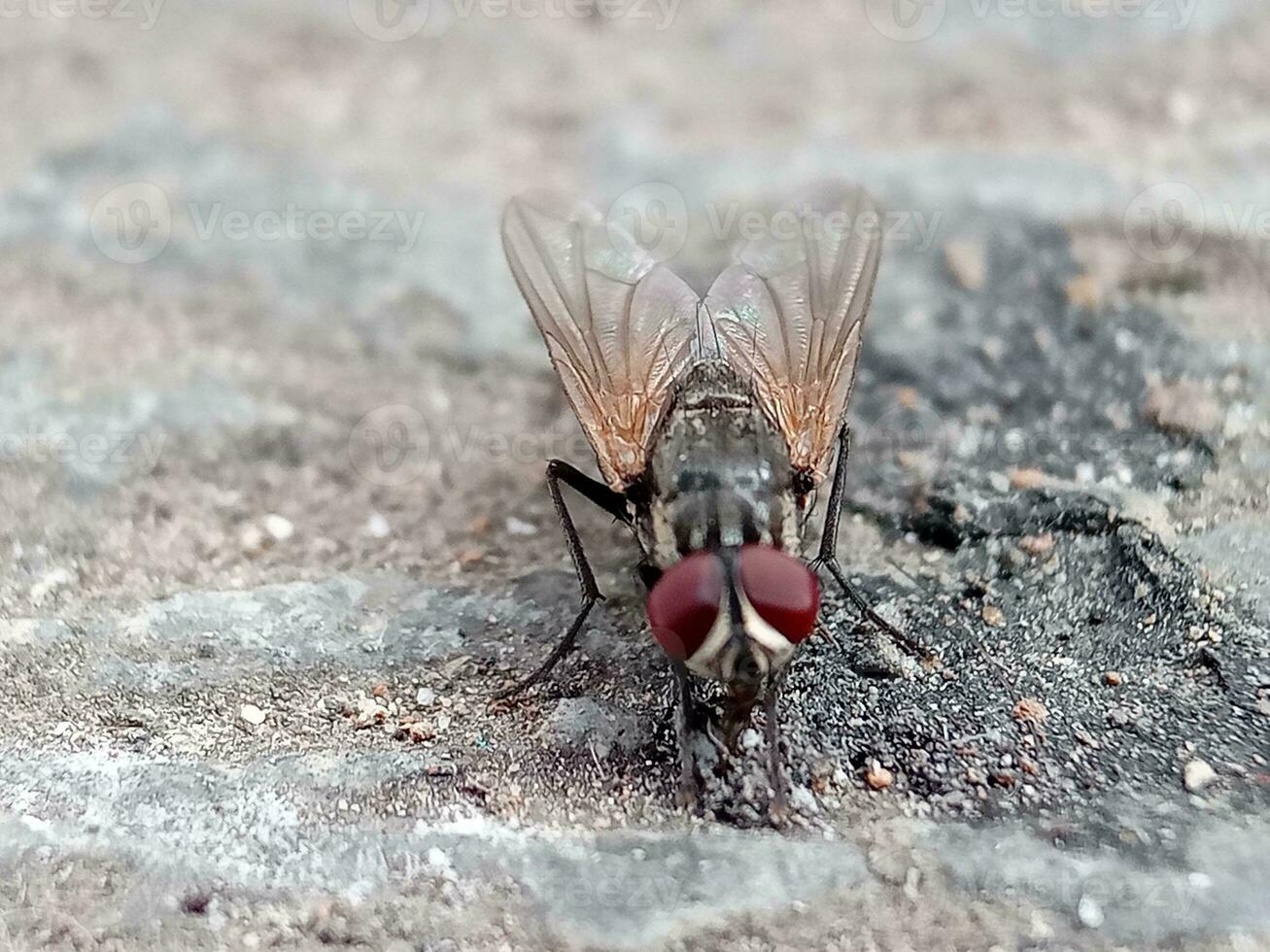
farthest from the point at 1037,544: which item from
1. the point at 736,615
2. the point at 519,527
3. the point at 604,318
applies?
the point at 519,527

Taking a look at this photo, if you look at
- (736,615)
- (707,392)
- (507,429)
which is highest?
(707,392)

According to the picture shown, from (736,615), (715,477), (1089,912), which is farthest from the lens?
(715,477)

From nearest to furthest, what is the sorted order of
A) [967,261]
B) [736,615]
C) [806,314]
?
[736,615] → [806,314] → [967,261]

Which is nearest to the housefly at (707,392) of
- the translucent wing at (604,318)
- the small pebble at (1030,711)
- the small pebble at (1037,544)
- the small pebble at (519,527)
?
the translucent wing at (604,318)

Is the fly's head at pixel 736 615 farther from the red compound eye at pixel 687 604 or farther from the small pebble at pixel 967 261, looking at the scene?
the small pebble at pixel 967 261

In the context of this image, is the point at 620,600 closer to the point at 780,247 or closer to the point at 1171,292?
the point at 780,247

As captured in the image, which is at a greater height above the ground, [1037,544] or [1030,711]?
[1037,544]

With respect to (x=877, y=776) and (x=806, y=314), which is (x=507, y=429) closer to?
(x=806, y=314)
